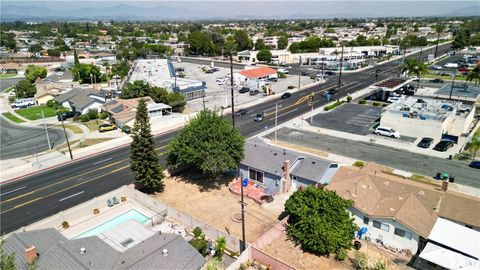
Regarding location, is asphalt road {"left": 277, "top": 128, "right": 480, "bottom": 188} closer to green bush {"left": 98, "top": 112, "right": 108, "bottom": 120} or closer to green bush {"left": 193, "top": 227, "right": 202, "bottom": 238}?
green bush {"left": 193, "top": 227, "right": 202, "bottom": 238}

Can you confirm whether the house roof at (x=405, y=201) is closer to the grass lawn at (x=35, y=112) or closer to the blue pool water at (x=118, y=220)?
the blue pool water at (x=118, y=220)

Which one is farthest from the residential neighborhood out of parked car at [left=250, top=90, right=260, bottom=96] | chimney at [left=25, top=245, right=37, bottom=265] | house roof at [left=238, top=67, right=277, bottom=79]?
house roof at [left=238, top=67, right=277, bottom=79]

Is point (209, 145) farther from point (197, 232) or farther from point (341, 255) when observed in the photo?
point (341, 255)

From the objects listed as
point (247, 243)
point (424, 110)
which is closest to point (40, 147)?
point (247, 243)

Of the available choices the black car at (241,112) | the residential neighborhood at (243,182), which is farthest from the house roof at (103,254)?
the black car at (241,112)

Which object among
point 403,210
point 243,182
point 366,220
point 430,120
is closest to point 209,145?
point 243,182
